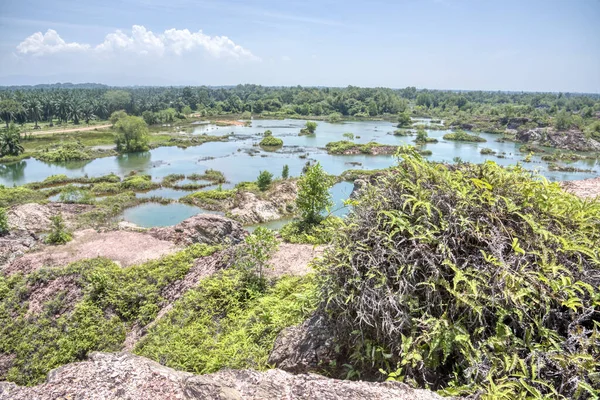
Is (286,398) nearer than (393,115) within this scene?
Yes

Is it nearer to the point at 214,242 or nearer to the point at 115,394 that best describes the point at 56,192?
the point at 214,242

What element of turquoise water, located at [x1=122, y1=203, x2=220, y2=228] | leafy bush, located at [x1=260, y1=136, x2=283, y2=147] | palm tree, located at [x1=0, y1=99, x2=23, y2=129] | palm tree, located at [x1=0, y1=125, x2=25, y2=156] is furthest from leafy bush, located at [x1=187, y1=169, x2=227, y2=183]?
palm tree, located at [x1=0, y1=99, x2=23, y2=129]

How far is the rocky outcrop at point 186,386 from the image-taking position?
152 inches

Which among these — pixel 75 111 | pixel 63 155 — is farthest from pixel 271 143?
pixel 75 111

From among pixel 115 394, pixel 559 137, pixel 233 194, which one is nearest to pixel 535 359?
pixel 115 394

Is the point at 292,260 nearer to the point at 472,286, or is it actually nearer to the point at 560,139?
the point at 472,286

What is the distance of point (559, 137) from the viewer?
65.4 m

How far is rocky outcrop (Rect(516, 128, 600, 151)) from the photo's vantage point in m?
62.2

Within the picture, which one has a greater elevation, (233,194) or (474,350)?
(474,350)

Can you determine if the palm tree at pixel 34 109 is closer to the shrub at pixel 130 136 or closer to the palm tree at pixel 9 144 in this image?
the palm tree at pixel 9 144

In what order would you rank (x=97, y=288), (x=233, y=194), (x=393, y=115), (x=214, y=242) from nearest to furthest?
(x=97, y=288), (x=214, y=242), (x=233, y=194), (x=393, y=115)

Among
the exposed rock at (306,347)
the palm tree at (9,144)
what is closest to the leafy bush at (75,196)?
the palm tree at (9,144)

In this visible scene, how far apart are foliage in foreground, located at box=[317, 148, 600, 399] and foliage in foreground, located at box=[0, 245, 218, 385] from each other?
326 inches

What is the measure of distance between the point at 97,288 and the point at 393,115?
119381mm
